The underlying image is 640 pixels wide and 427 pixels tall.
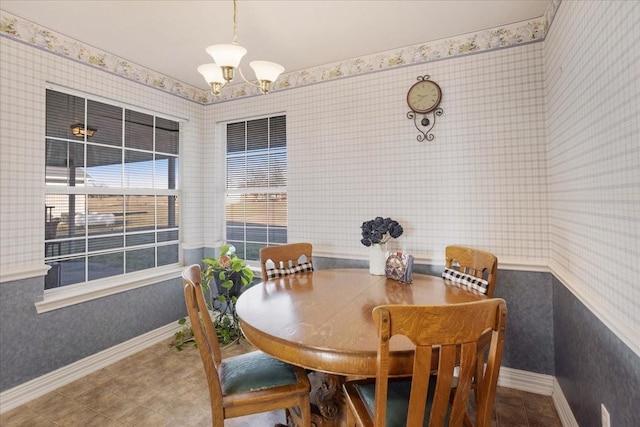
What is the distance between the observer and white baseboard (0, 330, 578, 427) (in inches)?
79.8

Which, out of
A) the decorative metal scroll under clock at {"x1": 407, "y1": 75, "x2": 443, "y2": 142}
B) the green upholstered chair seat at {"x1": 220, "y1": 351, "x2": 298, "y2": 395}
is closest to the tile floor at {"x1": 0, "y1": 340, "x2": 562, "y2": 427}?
the green upholstered chair seat at {"x1": 220, "y1": 351, "x2": 298, "y2": 395}

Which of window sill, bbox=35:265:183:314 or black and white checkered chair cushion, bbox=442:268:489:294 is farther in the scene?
window sill, bbox=35:265:183:314

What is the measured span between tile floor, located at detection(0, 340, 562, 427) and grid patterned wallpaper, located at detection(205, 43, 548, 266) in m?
0.97

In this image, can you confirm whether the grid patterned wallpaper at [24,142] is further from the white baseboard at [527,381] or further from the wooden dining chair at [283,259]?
the white baseboard at [527,381]

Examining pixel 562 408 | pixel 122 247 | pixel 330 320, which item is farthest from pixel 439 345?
pixel 122 247

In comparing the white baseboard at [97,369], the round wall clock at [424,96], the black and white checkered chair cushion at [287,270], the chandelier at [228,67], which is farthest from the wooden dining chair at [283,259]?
the white baseboard at [97,369]

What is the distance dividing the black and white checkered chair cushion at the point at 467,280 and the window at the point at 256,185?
1.68m

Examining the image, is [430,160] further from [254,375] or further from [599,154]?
[254,375]

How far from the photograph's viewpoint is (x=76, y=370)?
2422 millimetres

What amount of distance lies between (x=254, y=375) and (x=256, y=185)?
225cm

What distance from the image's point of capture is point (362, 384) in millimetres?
1397

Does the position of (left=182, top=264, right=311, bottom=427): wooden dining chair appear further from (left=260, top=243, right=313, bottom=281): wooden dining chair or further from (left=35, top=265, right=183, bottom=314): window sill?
(left=35, top=265, right=183, bottom=314): window sill

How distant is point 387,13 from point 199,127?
2.33 metres

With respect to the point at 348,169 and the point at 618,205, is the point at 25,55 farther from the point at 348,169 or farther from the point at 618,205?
the point at 618,205
